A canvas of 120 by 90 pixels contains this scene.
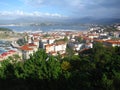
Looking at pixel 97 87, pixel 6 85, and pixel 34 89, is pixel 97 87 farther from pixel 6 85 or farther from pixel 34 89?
pixel 6 85

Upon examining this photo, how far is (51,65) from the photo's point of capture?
7.37 metres

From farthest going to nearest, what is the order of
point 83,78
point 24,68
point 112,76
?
point 24,68, point 83,78, point 112,76

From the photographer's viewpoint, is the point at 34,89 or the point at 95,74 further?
the point at 34,89

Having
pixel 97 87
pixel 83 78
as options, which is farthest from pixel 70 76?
pixel 97 87

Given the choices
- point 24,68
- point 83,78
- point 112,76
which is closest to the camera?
point 112,76

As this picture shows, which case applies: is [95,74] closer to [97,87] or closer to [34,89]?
[97,87]

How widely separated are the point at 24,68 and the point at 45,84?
0.87 m

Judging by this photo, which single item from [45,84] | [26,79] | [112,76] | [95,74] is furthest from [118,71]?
[26,79]

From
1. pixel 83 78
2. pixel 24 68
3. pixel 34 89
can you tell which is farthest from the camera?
pixel 24 68

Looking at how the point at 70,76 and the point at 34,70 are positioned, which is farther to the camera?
the point at 34,70

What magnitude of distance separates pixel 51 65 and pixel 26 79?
0.80m

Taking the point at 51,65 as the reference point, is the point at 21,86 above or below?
below

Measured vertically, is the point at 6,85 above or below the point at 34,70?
below

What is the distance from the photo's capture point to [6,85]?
25.3 feet
